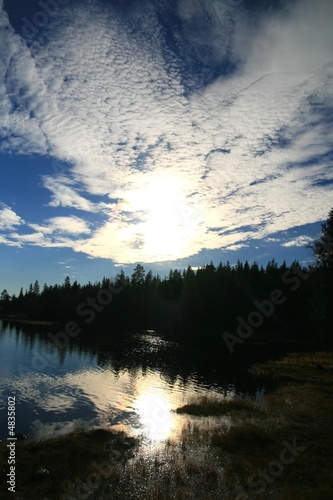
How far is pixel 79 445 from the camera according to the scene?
21.7m

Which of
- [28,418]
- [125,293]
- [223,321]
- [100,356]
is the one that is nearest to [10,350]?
[100,356]

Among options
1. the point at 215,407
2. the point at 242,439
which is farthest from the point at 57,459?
the point at 215,407

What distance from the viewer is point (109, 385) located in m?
41.3

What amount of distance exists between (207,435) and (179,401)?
11.8m

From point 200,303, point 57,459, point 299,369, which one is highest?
point 200,303

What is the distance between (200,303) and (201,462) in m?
117

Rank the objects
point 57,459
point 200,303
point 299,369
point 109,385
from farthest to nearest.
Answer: point 200,303
point 299,369
point 109,385
point 57,459

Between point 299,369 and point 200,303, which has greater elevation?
point 200,303

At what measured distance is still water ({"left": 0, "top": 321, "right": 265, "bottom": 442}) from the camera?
90.9 feet

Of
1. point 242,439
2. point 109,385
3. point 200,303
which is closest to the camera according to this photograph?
point 242,439

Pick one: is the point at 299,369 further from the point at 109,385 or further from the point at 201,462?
the point at 201,462

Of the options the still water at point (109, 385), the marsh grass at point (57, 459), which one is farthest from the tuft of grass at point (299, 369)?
the marsh grass at point (57, 459)

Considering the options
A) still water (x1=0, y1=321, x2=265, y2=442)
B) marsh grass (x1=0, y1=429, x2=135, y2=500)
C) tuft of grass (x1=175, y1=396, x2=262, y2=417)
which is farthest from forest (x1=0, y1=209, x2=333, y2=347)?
marsh grass (x1=0, y1=429, x2=135, y2=500)

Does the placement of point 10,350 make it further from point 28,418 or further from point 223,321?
point 223,321
